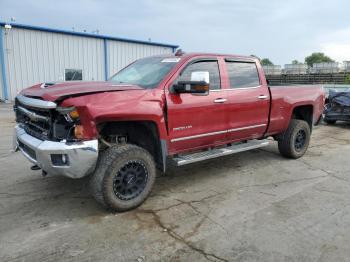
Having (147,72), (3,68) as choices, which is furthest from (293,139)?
(3,68)

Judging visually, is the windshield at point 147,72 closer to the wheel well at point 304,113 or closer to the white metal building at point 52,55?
the wheel well at point 304,113

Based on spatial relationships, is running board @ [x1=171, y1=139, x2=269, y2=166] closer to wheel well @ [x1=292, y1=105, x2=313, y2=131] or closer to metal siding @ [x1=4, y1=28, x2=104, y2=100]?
wheel well @ [x1=292, y1=105, x2=313, y2=131]

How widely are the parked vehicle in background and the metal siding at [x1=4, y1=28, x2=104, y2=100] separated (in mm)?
13058

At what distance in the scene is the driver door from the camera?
4.50m

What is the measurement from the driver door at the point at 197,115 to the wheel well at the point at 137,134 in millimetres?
Answer: 210

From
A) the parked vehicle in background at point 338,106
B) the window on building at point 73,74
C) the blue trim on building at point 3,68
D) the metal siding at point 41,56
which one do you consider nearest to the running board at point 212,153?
the parked vehicle in background at point 338,106

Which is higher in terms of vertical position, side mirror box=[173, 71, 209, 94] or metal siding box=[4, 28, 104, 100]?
metal siding box=[4, 28, 104, 100]

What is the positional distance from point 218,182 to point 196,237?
1.85 meters

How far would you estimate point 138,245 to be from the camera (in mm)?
3326

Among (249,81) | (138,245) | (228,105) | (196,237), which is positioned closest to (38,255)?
(138,245)

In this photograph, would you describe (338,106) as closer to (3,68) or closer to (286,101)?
(286,101)

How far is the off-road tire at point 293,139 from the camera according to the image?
6.49 meters

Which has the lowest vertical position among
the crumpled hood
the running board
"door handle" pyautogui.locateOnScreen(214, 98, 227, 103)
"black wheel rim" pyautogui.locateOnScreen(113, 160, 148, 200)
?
"black wheel rim" pyautogui.locateOnScreen(113, 160, 148, 200)

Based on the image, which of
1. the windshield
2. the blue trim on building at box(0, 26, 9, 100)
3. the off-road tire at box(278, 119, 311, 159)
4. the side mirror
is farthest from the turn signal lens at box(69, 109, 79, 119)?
the blue trim on building at box(0, 26, 9, 100)
